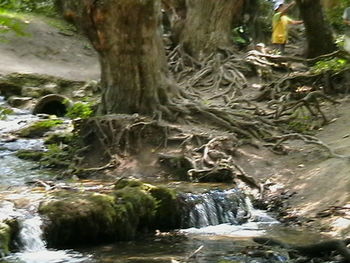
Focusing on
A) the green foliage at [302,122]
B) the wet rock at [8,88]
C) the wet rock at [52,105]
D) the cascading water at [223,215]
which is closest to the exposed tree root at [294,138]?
the green foliage at [302,122]

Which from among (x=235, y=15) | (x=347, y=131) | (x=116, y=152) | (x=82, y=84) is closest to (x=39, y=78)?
(x=82, y=84)

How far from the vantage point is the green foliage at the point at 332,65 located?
13658 mm

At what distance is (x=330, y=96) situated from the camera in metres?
13.5

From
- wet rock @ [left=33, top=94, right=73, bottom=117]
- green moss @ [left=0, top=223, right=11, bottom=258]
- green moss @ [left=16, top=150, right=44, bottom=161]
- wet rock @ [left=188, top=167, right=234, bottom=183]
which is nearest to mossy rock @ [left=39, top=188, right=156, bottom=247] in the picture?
green moss @ [left=0, top=223, right=11, bottom=258]

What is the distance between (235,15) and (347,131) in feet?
27.6

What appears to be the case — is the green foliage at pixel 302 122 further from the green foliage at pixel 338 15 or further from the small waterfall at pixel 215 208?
the green foliage at pixel 338 15

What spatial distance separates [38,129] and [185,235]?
6.43 m

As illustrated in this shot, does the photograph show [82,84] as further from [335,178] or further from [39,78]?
[335,178]

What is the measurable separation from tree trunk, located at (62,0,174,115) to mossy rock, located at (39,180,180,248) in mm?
3418

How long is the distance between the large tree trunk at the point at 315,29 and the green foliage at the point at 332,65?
162 centimetres

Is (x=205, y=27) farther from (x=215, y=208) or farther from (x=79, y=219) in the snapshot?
(x=79, y=219)

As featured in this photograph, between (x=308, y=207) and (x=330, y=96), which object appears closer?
(x=308, y=207)

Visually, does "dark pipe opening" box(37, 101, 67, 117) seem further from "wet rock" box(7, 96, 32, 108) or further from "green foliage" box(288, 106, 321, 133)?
"green foliage" box(288, 106, 321, 133)

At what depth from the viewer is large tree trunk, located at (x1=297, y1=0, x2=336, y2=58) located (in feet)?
50.9
